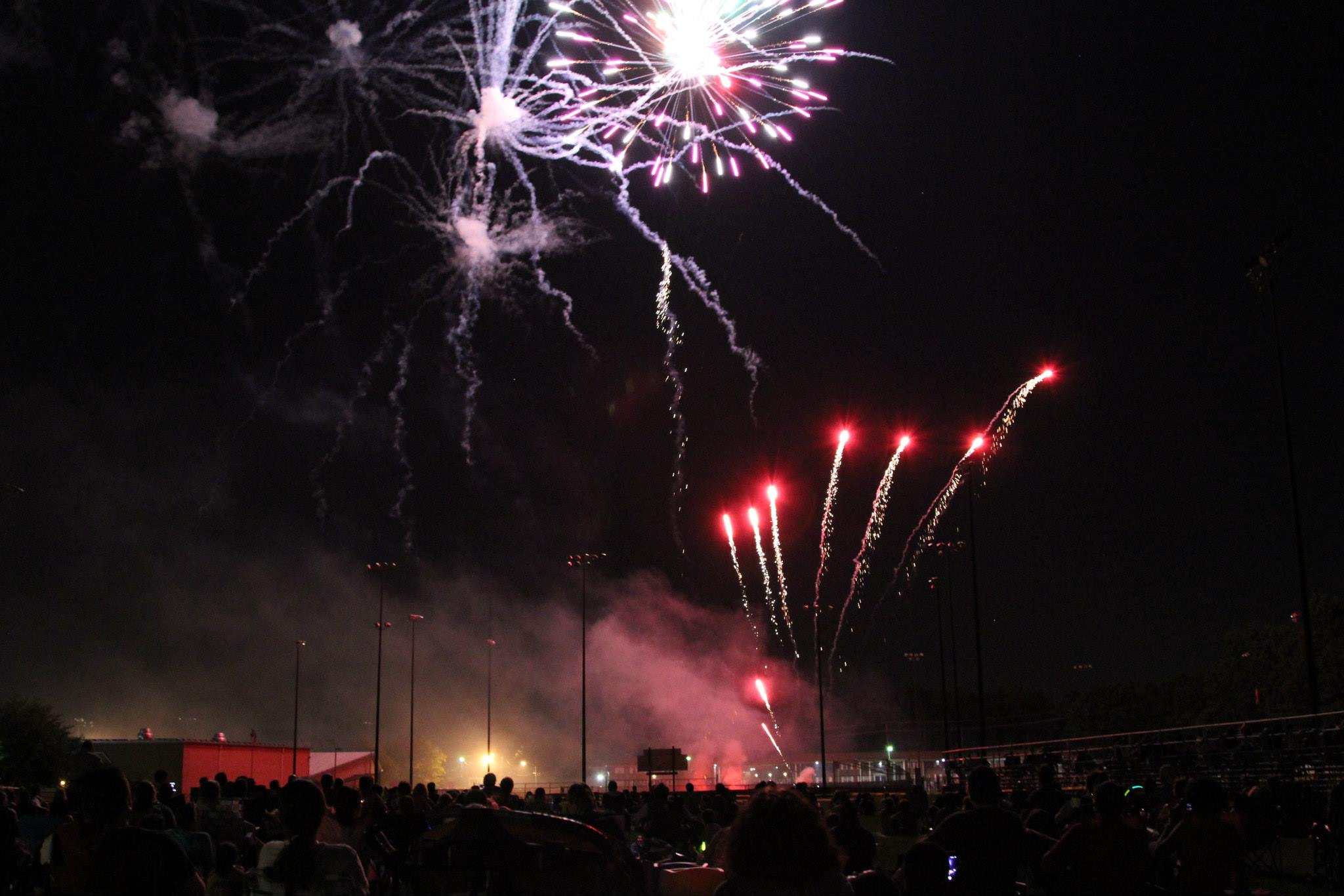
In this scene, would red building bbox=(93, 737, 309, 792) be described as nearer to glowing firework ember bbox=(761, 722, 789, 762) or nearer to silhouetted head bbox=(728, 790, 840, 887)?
glowing firework ember bbox=(761, 722, 789, 762)

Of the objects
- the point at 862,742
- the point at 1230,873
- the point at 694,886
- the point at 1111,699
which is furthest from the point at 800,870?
the point at 862,742

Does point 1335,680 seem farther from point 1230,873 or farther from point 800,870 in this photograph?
point 800,870

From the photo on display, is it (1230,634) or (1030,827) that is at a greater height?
(1230,634)

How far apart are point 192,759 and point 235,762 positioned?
2.92m

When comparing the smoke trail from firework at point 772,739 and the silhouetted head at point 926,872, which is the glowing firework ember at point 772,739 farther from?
the silhouetted head at point 926,872

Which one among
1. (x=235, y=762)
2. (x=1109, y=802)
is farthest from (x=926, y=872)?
(x=235, y=762)

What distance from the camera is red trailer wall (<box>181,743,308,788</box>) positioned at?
50.7 metres

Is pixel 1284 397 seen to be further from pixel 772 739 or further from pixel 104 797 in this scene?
pixel 772 739

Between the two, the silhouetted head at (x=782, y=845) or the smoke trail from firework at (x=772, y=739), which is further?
the smoke trail from firework at (x=772, y=739)

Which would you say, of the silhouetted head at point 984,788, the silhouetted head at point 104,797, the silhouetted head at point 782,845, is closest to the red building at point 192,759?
the silhouetted head at point 104,797

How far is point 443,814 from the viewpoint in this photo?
26.7ft

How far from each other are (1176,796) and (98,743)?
177 ft

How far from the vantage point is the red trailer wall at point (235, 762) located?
50.7 meters

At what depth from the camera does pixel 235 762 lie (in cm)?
5341
